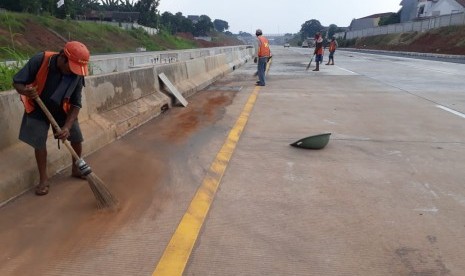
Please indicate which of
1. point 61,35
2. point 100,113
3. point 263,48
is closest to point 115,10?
point 61,35

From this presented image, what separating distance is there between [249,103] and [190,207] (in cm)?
580

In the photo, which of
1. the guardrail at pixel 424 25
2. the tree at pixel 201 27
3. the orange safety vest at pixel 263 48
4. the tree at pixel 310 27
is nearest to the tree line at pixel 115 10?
the tree at pixel 201 27

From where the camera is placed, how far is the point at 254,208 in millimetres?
3654

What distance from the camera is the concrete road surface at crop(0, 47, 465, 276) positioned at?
283 cm

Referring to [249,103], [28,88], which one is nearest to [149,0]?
[249,103]

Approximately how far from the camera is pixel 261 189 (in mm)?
4102

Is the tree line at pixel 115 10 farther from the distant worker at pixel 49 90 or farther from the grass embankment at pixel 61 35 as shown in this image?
Result: the distant worker at pixel 49 90

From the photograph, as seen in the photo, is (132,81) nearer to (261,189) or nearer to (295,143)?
(295,143)

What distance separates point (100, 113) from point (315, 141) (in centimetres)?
292

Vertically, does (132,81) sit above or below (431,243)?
above

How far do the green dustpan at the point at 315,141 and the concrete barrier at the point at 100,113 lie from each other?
2.57 metres

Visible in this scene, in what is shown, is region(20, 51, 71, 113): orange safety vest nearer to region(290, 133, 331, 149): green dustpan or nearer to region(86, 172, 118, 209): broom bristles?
region(86, 172, 118, 209): broom bristles

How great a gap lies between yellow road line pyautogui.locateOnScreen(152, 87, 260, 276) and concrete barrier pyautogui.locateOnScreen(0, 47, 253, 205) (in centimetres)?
155

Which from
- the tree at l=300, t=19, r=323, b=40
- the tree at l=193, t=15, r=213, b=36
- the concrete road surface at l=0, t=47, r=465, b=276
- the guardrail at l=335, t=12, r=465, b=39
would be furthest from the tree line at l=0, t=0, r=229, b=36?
the tree at l=300, t=19, r=323, b=40
